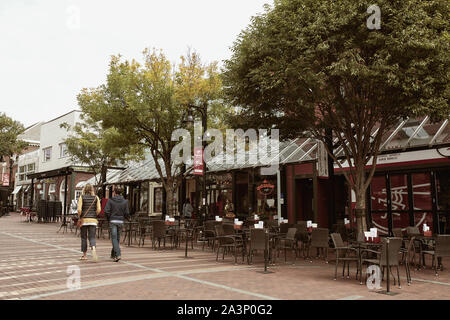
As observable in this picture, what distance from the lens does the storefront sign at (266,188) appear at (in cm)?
2012

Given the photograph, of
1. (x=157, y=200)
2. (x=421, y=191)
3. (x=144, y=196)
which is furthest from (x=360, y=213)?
(x=144, y=196)

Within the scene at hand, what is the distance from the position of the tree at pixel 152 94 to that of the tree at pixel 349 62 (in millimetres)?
5517

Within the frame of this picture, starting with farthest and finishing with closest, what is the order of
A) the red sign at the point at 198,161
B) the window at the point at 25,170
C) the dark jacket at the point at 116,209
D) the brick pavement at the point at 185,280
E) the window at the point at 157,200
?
the window at the point at 25,170
the window at the point at 157,200
the red sign at the point at 198,161
the dark jacket at the point at 116,209
the brick pavement at the point at 185,280

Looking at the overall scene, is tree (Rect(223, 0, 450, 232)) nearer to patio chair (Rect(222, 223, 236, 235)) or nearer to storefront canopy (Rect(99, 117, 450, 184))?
storefront canopy (Rect(99, 117, 450, 184))

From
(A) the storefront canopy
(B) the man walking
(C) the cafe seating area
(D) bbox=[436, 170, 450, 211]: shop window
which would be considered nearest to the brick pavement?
(C) the cafe seating area

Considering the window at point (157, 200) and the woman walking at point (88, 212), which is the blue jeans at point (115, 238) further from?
the window at point (157, 200)

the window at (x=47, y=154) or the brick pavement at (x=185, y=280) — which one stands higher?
the window at (x=47, y=154)

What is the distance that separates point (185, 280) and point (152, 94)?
10521 millimetres

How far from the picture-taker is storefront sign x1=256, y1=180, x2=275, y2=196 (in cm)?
2012

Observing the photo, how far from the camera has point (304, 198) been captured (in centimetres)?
2019

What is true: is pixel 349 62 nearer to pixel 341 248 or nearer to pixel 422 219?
pixel 341 248

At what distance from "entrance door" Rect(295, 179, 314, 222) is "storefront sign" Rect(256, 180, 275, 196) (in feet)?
4.17

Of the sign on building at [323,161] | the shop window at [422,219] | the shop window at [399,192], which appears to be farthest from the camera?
the shop window at [399,192]

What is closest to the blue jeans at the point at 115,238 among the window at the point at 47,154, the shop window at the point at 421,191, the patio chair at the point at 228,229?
the patio chair at the point at 228,229
